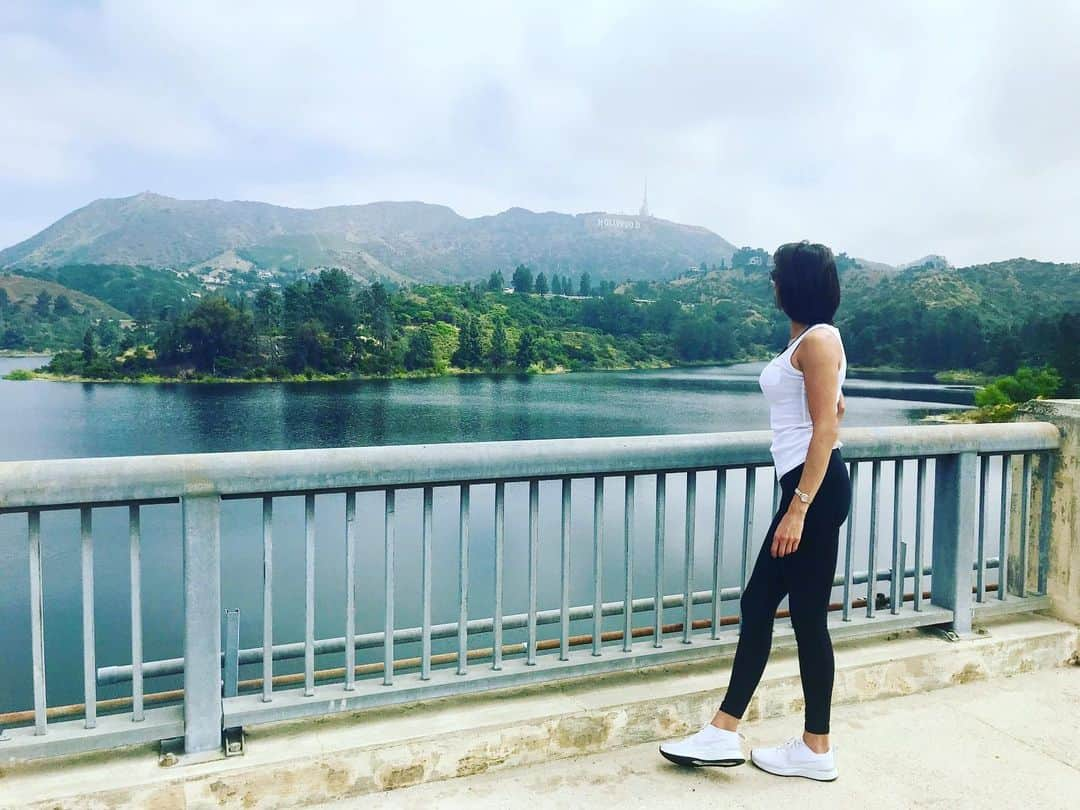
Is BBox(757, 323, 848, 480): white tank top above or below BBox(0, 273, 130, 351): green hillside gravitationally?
below

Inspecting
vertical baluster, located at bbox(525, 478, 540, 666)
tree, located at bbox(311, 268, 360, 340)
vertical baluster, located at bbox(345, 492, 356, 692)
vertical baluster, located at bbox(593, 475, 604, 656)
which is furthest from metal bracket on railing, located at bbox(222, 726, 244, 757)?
tree, located at bbox(311, 268, 360, 340)

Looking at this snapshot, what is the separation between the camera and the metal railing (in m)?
2.31

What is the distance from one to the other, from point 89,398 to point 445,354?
39.1m

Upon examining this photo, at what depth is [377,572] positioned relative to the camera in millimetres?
18234

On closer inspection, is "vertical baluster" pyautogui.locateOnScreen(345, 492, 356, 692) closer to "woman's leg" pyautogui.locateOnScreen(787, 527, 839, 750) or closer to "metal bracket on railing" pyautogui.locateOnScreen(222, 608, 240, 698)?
"metal bracket on railing" pyautogui.locateOnScreen(222, 608, 240, 698)

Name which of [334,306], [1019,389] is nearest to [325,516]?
[1019,389]

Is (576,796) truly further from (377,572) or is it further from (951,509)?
(377,572)

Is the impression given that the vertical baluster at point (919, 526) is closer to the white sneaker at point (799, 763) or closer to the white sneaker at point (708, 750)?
the white sneaker at point (799, 763)

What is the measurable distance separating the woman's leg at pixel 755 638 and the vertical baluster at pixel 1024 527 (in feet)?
6.02

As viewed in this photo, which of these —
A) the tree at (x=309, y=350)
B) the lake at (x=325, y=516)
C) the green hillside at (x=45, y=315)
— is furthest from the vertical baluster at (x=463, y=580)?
the green hillside at (x=45, y=315)

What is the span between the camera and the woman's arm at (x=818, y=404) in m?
2.44

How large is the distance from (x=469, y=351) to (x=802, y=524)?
93764 millimetres

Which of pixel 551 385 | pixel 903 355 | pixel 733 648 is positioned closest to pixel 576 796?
pixel 733 648

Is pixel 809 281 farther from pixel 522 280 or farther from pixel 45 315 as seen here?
pixel 45 315
